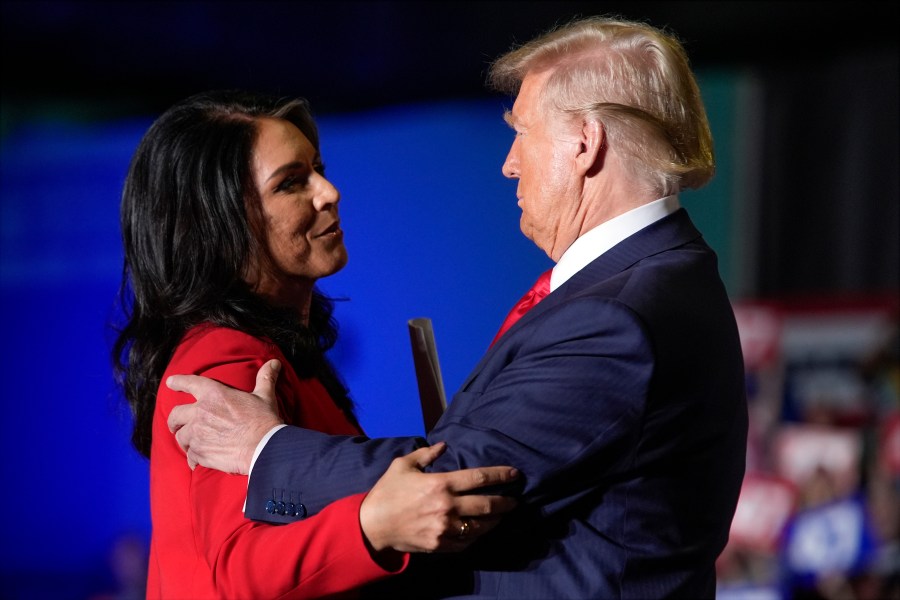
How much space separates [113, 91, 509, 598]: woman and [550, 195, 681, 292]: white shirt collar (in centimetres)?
52

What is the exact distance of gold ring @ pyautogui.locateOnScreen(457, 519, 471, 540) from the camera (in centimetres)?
130

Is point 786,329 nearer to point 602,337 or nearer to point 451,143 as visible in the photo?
point 451,143

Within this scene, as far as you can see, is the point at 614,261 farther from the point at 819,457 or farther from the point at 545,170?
the point at 819,457

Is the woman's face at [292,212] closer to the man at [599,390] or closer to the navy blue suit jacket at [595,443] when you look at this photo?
the man at [599,390]

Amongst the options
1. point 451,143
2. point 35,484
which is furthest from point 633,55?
point 35,484

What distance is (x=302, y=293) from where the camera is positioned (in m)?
1.93

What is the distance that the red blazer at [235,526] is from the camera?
1.37 m

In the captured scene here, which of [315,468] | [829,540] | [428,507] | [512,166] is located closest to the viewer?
[428,507]

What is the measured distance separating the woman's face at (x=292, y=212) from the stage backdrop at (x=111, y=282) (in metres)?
2.25

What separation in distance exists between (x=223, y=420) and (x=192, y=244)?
16.2 inches

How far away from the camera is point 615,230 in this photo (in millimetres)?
1526

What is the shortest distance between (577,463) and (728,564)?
8.51 feet

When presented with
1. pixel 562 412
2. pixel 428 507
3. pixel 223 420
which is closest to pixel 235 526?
pixel 223 420

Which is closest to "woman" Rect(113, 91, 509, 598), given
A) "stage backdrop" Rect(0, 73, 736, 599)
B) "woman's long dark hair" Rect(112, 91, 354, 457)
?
"woman's long dark hair" Rect(112, 91, 354, 457)
